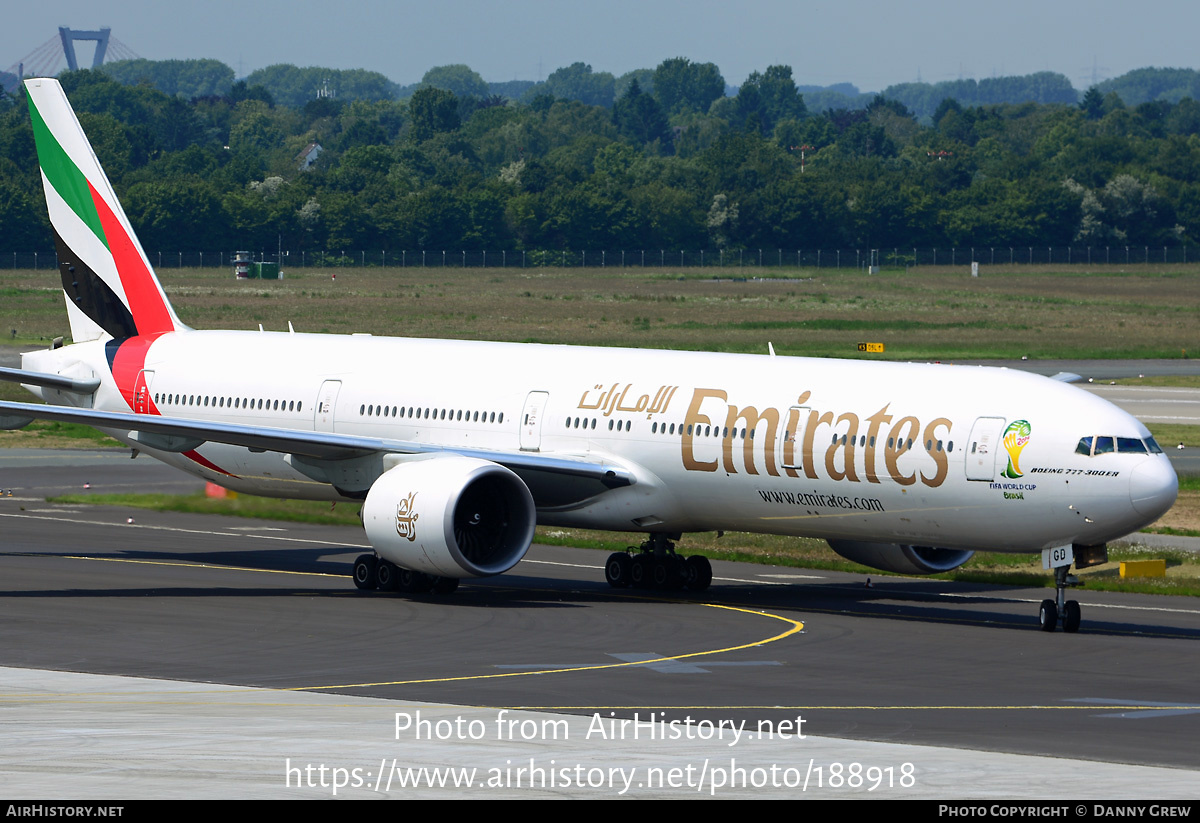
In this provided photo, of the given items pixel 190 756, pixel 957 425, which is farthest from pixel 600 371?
pixel 190 756

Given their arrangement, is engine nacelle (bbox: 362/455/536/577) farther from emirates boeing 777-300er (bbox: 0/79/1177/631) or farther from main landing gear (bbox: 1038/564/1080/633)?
main landing gear (bbox: 1038/564/1080/633)

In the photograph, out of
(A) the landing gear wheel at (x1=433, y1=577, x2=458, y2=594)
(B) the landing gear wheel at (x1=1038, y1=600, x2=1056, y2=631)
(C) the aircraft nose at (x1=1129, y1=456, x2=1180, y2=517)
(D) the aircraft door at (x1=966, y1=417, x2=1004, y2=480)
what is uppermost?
(D) the aircraft door at (x1=966, y1=417, x2=1004, y2=480)

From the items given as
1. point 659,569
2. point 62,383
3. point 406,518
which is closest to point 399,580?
point 406,518

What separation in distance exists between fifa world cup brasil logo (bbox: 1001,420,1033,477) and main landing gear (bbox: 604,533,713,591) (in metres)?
7.68

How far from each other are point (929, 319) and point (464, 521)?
324ft

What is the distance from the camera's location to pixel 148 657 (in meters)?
27.4

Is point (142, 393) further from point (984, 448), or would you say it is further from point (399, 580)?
point (984, 448)

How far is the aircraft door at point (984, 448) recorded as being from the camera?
99.7 feet

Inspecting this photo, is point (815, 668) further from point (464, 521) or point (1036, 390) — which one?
point (464, 521)

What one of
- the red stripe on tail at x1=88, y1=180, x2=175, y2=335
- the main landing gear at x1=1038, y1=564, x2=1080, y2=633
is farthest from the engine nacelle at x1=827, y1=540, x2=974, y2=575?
the red stripe on tail at x1=88, y1=180, x2=175, y2=335

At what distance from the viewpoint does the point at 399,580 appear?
35344mm

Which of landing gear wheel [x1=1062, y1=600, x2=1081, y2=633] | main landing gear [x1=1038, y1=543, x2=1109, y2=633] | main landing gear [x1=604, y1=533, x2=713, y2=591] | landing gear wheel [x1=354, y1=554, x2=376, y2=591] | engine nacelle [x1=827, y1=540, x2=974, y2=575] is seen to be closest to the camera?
main landing gear [x1=1038, y1=543, x2=1109, y2=633]

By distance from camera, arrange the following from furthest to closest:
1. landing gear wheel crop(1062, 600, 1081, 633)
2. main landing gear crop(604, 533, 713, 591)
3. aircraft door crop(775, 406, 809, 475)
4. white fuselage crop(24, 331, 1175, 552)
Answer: main landing gear crop(604, 533, 713, 591) → aircraft door crop(775, 406, 809, 475) → landing gear wheel crop(1062, 600, 1081, 633) → white fuselage crop(24, 331, 1175, 552)

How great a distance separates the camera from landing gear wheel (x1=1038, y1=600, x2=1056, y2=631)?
3059cm
